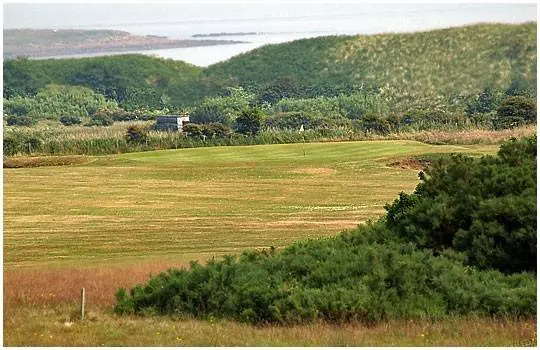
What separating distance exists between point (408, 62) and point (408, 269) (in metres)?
72.5

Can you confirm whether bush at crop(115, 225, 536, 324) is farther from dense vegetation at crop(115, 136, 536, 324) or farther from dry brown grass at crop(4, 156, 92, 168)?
dry brown grass at crop(4, 156, 92, 168)

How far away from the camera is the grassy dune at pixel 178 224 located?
9.71m

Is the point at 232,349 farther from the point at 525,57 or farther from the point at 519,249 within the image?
the point at 525,57

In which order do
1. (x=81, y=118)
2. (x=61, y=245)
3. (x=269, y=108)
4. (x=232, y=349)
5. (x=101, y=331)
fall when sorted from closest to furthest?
1. (x=232, y=349)
2. (x=101, y=331)
3. (x=61, y=245)
4. (x=81, y=118)
5. (x=269, y=108)

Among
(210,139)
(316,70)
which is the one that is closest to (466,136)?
(210,139)

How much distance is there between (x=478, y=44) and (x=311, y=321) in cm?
6326

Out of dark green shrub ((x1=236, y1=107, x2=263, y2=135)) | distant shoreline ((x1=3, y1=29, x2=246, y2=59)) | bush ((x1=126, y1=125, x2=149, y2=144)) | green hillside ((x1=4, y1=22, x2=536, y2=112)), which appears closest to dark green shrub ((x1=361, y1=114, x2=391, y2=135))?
dark green shrub ((x1=236, y1=107, x2=263, y2=135))

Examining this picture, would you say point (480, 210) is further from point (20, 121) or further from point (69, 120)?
point (69, 120)

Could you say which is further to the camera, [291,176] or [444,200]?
[291,176]

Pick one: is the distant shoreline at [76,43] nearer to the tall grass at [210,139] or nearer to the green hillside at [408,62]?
the tall grass at [210,139]

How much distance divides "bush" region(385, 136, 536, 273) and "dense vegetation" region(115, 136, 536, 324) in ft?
0.04

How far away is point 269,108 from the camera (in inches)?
3002

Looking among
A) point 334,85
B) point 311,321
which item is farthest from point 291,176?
point 334,85

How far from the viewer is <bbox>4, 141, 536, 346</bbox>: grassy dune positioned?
9711 mm
